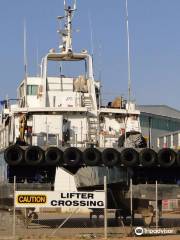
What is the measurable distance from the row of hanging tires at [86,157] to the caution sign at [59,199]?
2399 mm

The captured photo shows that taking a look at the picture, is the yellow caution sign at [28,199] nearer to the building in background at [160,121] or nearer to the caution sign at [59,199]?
the caution sign at [59,199]

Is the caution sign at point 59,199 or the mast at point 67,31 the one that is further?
the mast at point 67,31

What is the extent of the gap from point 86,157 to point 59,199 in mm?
2783

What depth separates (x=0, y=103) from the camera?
92.7ft

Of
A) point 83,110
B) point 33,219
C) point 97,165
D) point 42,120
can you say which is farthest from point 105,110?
point 33,219

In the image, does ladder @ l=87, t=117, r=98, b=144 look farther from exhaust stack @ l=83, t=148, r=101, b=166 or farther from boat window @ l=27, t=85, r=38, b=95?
boat window @ l=27, t=85, r=38, b=95

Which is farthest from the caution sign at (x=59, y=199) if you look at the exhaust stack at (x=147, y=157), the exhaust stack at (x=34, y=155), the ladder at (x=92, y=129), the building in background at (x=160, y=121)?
the building in background at (x=160, y=121)

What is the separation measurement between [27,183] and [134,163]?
3716 mm

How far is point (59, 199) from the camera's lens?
18.7 metres

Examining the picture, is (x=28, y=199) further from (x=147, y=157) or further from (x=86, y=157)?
(x=147, y=157)

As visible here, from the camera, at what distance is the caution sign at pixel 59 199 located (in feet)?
60.8

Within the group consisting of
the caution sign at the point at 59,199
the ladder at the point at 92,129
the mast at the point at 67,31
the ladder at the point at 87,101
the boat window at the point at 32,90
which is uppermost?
the mast at the point at 67,31

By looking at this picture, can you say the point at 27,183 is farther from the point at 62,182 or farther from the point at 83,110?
the point at 83,110

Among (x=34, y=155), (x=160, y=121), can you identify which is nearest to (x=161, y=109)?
(x=160, y=121)
